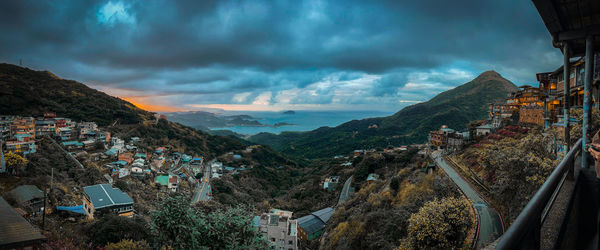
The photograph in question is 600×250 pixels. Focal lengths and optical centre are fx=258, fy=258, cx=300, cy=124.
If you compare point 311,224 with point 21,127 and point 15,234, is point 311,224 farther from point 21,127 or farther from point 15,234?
point 21,127

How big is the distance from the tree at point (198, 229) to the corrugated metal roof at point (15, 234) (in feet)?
10.9

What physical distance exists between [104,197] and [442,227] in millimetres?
20314

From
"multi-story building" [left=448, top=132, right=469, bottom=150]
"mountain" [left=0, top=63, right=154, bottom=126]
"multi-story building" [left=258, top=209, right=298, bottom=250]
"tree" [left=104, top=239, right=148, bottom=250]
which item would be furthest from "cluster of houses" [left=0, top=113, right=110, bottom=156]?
"multi-story building" [left=448, top=132, right=469, bottom=150]

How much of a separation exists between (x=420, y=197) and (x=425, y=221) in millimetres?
5602

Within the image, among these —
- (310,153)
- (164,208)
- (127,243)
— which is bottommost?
(310,153)

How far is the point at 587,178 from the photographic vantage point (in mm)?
2576

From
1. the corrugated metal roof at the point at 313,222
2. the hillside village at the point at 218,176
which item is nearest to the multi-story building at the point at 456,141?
the hillside village at the point at 218,176

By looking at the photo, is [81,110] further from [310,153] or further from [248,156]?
[310,153]

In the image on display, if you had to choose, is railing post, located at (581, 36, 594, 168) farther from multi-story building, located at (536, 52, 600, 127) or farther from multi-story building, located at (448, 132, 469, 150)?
multi-story building, located at (448, 132, 469, 150)

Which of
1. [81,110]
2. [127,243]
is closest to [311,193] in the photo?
[127,243]

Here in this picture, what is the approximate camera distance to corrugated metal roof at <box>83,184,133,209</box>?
16.6 metres

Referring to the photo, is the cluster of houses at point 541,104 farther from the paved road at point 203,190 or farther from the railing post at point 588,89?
the paved road at point 203,190

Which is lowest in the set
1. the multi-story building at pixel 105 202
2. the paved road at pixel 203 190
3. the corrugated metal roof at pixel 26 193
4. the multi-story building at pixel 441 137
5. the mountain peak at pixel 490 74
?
the paved road at pixel 203 190

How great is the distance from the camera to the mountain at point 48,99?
49344 mm
